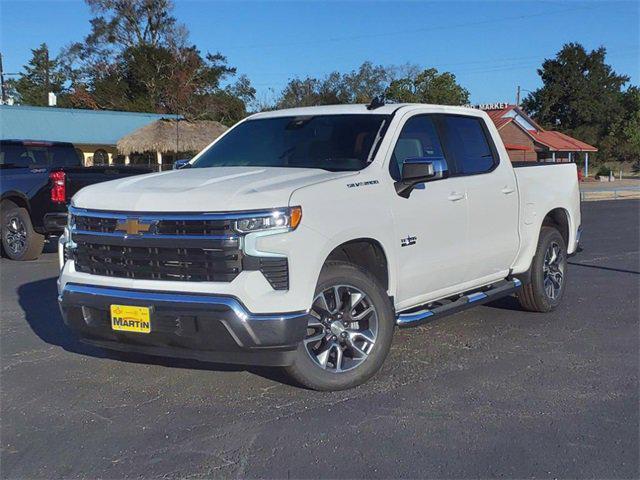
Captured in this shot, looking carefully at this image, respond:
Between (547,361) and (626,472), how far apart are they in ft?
6.39

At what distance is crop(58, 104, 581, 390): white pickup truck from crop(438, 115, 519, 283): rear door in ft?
0.06

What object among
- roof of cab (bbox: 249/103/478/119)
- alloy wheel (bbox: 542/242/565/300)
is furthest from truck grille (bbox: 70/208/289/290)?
alloy wheel (bbox: 542/242/565/300)

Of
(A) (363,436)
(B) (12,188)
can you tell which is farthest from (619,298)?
(B) (12,188)

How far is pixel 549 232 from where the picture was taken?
7.25 m

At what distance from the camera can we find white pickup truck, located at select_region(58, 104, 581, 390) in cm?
432

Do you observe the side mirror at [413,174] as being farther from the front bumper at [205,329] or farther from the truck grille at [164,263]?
the truck grille at [164,263]

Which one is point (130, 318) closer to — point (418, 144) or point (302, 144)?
point (302, 144)

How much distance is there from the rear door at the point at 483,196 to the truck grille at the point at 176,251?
231cm

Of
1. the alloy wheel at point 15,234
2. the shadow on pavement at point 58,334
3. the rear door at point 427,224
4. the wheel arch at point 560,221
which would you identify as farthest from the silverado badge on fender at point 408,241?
the alloy wheel at point 15,234

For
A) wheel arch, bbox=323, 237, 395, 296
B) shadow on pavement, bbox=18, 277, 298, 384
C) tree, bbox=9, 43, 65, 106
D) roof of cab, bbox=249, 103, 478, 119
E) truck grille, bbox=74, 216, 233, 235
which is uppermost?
tree, bbox=9, 43, 65, 106

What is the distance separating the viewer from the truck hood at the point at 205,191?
4367 millimetres

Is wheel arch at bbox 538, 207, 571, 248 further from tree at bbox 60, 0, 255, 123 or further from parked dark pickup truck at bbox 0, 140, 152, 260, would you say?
tree at bbox 60, 0, 255, 123

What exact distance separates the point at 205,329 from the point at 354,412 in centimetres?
108

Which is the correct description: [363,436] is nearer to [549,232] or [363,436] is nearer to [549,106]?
[549,232]
